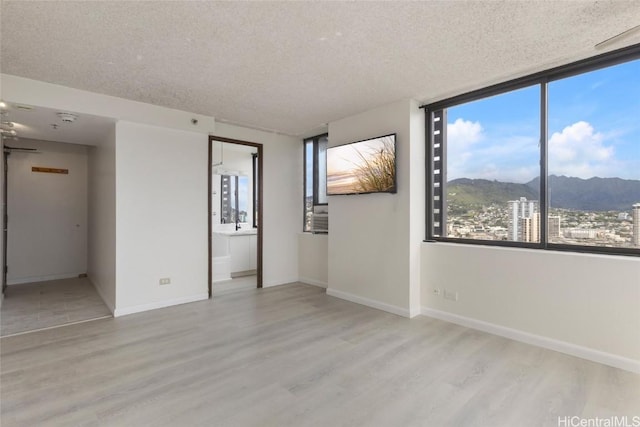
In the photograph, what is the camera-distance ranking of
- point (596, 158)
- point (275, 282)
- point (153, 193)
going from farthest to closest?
point (275, 282), point (153, 193), point (596, 158)

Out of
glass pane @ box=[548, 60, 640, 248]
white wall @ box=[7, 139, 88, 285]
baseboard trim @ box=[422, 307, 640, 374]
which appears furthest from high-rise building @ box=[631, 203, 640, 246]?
white wall @ box=[7, 139, 88, 285]

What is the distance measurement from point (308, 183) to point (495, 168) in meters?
3.28

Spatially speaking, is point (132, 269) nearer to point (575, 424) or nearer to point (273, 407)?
point (273, 407)

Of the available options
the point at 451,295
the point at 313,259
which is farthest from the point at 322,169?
the point at 451,295

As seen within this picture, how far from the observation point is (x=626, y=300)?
2625 millimetres

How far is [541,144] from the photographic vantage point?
3.20m

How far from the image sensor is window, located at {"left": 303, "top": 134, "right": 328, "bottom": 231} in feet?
18.7

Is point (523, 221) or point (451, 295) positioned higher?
point (523, 221)

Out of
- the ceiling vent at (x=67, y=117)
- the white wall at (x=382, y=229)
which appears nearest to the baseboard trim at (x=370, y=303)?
the white wall at (x=382, y=229)

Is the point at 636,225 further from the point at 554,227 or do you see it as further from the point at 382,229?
the point at 382,229

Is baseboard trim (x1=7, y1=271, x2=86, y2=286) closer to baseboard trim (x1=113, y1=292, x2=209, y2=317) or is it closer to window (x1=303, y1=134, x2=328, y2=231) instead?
baseboard trim (x1=113, y1=292, x2=209, y2=317)

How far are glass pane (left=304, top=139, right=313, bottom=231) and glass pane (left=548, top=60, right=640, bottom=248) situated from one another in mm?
3731

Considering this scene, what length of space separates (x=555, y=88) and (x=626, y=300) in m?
2.04

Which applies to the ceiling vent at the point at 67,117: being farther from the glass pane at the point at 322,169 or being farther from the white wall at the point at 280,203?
the glass pane at the point at 322,169
